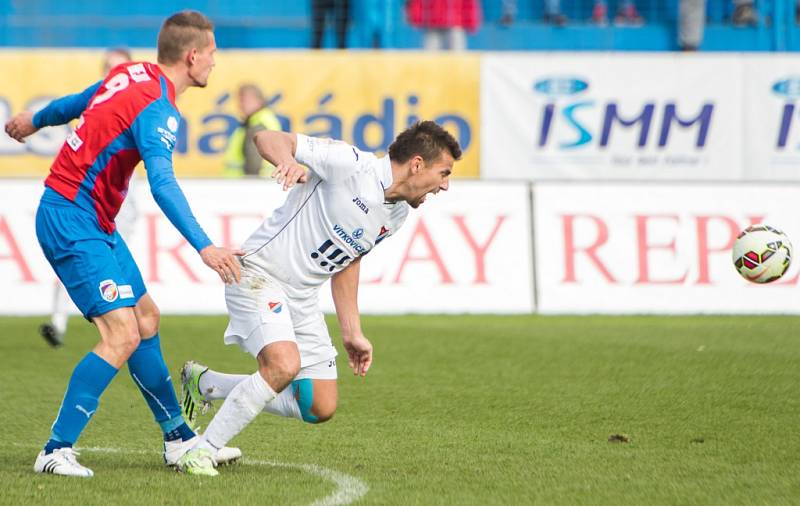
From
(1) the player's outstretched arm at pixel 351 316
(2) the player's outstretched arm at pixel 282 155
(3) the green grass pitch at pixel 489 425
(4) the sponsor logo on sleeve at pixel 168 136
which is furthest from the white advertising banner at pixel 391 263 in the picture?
(4) the sponsor logo on sleeve at pixel 168 136

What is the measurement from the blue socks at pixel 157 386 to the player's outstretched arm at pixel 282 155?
1.10 metres

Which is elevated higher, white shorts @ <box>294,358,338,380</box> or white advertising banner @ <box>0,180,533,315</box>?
white shorts @ <box>294,358,338,380</box>

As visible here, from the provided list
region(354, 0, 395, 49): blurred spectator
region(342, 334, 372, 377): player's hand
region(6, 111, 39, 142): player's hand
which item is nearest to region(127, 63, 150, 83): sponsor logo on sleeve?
region(6, 111, 39, 142): player's hand

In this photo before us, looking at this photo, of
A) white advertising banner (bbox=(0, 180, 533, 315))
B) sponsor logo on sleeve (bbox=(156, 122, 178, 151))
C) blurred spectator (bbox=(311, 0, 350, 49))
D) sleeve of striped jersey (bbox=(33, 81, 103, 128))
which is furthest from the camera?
blurred spectator (bbox=(311, 0, 350, 49))

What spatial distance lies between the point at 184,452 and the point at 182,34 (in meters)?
1.98

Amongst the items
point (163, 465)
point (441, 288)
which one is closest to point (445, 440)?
point (163, 465)

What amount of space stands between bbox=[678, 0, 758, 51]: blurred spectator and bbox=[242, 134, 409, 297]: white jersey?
43.4ft

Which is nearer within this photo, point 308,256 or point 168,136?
point 168,136

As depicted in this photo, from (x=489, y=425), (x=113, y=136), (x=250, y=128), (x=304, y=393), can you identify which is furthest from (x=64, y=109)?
(x=250, y=128)

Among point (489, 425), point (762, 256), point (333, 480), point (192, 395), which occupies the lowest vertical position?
point (489, 425)

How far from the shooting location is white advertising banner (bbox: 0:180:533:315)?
13.9m

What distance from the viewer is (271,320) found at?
252 inches

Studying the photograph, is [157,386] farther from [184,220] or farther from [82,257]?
[184,220]

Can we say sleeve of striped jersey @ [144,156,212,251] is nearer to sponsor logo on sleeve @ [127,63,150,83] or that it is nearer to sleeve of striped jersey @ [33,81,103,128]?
sponsor logo on sleeve @ [127,63,150,83]
